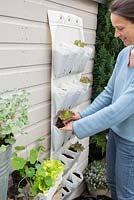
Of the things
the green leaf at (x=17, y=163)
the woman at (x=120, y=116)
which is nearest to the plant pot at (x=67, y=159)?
the woman at (x=120, y=116)

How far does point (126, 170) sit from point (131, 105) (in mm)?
480

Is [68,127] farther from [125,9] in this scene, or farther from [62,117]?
[125,9]

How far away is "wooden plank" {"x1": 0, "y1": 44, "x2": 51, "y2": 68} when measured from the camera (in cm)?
172

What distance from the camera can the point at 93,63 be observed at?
3.16 m

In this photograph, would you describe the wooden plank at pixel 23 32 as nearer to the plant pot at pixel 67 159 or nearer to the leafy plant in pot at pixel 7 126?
the leafy plant in pot at pixel 7 126

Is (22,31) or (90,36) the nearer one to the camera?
(22,31)

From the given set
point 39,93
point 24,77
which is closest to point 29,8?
point 24,77

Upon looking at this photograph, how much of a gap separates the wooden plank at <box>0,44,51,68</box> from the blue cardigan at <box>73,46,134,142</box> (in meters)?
0.46

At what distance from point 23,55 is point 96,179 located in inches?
68.9

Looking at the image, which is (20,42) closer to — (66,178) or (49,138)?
(49,138)

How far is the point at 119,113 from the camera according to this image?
1.94 metres

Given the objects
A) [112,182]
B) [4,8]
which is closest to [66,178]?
[112,182]

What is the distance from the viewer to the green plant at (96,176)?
321 centimetres

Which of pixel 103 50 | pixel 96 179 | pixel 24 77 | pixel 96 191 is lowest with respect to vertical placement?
pixel 96 191
